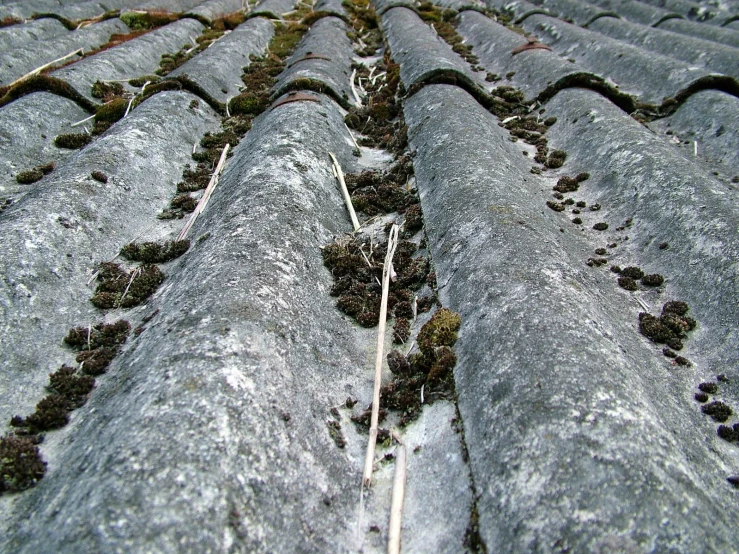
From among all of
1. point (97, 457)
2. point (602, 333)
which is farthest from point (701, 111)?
point (97, 457)

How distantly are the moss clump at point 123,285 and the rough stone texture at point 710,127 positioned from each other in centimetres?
753

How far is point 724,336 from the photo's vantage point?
14.2 ft

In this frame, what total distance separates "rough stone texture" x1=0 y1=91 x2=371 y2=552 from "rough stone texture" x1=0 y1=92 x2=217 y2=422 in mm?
798

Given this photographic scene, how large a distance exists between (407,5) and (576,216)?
Answer: 12.9 m

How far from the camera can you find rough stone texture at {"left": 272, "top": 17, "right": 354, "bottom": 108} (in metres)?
8.95

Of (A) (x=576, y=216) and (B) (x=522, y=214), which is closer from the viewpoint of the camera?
(B) (x=522, y=214)

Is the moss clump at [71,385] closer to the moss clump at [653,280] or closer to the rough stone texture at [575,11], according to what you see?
the moss clump at [653,280]

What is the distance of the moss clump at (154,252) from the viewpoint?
18.2ft

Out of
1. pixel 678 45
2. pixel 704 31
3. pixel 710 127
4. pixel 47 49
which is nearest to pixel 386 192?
pixel 710 127

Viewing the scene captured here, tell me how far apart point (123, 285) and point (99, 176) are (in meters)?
1.75

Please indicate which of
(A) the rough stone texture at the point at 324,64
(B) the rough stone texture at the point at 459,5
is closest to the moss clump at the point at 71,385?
(A) the rough stone texture at the point at 324,64

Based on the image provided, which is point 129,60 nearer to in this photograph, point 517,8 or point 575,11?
point 517,8

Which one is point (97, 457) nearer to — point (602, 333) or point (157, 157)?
point (602, 333)

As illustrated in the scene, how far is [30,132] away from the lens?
24.3ft
